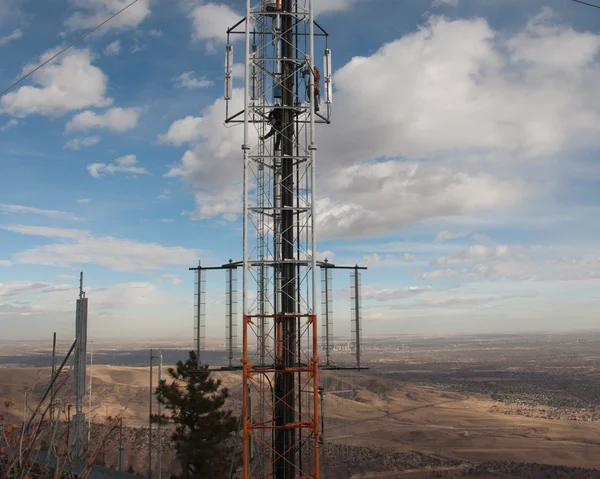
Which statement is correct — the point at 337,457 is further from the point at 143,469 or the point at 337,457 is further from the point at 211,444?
the point at 211,444

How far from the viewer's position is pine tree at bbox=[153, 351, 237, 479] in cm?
2002

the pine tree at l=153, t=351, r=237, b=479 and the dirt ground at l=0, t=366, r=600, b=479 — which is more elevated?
the pine tree at l=153, t=351, r=237, b=479

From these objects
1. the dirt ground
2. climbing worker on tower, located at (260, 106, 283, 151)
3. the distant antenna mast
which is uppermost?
climbing worker on tower, located at (260, 106, 283, 151)

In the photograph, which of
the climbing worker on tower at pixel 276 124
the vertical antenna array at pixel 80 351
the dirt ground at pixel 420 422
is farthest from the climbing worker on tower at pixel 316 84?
the dirt ground at pixel 420 422

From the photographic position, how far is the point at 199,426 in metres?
20.4

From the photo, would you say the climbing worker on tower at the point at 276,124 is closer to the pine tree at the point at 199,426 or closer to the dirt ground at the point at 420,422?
the pine tree at the point at 199,426

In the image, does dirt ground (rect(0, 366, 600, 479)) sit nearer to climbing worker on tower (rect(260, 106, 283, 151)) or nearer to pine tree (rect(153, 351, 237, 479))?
pine tree (rect(153, 351, 237, 479))

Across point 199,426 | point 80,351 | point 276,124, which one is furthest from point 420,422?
point 80,351

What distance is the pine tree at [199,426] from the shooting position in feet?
65.7

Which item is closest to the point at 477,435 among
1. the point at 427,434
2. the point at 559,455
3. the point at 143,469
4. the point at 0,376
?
the point at 427,434

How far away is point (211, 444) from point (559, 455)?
33.4 metres

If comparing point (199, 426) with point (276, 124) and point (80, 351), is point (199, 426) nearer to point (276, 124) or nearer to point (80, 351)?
point (80, 351)

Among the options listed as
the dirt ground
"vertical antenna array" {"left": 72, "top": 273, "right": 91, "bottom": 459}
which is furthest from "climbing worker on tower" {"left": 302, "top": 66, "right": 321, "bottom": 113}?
the dirt ground

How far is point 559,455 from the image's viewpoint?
137ft
